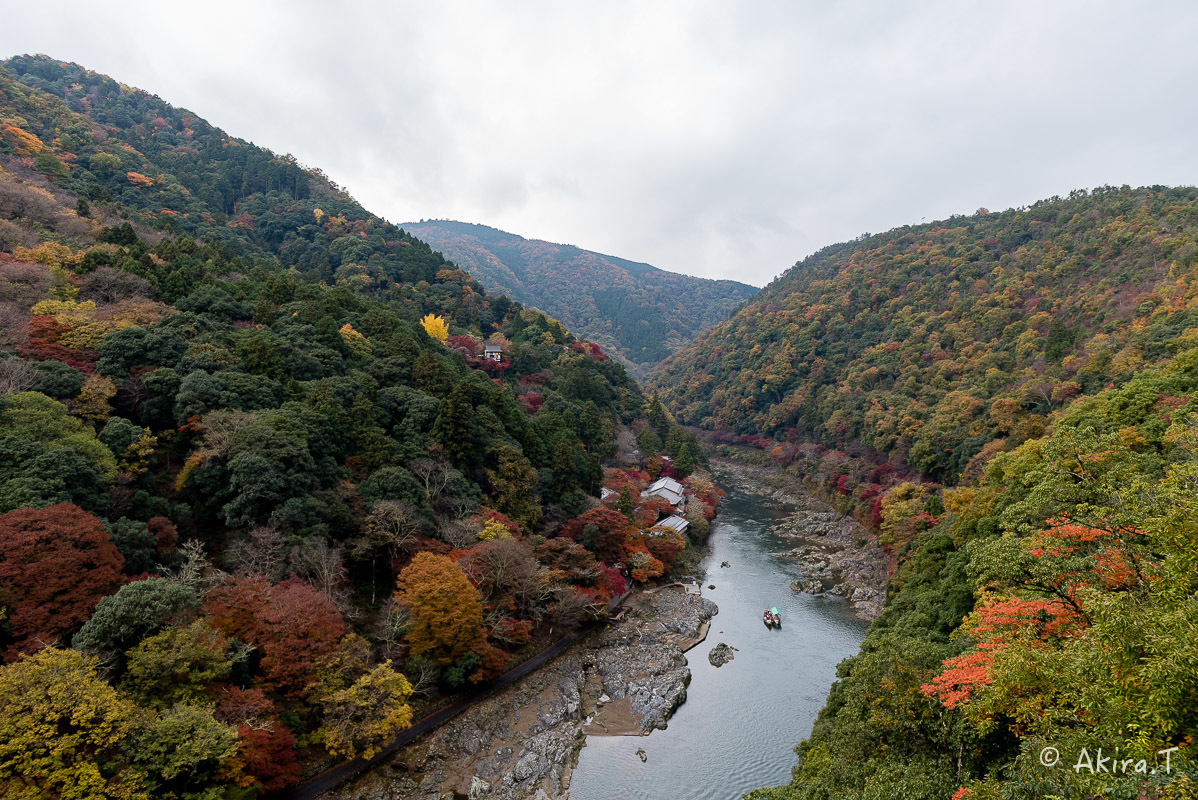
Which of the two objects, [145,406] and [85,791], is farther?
[145,406]

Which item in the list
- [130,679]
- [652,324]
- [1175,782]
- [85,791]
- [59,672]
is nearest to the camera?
[1175,782]

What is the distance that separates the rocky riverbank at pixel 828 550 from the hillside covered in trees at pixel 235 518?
9.12 metres

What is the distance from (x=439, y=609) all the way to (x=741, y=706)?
1437 centimetres

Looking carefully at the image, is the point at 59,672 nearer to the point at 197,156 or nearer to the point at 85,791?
the point at 85,791

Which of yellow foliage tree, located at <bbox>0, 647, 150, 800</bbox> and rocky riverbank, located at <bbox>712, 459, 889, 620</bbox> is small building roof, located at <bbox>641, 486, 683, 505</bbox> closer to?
rocky riverbank, located at <bbox>712, 459, 889, 620</bbox>

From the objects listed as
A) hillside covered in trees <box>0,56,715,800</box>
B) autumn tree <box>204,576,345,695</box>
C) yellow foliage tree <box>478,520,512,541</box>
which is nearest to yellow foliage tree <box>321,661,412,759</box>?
hillside covered in trees <box>0,56,715,800</box>

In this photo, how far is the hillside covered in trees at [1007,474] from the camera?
7.10 metres

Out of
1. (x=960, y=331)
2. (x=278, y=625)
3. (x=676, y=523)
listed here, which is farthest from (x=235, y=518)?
(x=960, y=331)

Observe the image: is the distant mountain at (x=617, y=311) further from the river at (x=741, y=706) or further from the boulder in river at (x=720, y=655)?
the boulder in river at (x=720, y=655)

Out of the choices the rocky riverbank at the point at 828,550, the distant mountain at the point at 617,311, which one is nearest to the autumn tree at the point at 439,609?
the rocky riverbank at the point at 828,550

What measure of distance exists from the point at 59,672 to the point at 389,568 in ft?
40.8

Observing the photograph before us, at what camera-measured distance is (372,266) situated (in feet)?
193

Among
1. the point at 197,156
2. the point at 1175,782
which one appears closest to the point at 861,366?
the point at 1175,782

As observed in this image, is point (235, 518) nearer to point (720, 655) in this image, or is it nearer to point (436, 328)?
point (720, 655)
